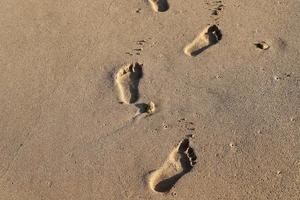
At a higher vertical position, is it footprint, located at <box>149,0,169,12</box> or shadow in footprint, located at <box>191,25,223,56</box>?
footprint, located at <box>149,0,169,12</box>

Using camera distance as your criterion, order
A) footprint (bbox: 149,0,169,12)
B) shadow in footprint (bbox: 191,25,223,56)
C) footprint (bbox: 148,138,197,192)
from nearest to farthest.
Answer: footprint (bbox: 148,138,197,192)
shadow in footprint (bbox: 191,25,223,56)
footprint (bbox: 149,0,169,12)

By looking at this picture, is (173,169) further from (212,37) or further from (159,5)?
(159,5)

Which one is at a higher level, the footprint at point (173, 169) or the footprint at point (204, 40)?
the footprint at point (204, 40)

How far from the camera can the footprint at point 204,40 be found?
12.6ft

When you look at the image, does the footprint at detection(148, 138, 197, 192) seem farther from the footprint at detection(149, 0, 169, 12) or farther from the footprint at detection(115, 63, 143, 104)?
the footprint at detection(149, 0, 169, 12)

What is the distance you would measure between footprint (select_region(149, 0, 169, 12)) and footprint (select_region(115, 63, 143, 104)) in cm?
57

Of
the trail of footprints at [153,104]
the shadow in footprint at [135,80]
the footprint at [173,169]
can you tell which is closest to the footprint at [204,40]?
the trail of footprints at [153,104]

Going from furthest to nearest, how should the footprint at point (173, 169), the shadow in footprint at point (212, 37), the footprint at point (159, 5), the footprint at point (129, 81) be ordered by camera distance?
1. the footprint at point (159, 5)
2. the shadow in footprint at point (212, 37)
3. the footprint at point (129, 81)
4. the footprint at point (173, 169)

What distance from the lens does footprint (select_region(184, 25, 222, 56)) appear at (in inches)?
152

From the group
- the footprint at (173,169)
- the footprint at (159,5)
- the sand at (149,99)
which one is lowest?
the footprint at (173,169)

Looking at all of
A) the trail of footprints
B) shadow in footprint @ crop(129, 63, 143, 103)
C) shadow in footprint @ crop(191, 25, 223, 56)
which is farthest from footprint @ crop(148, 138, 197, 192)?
shadow in footprint @ crop(191, 25, 223, 56)

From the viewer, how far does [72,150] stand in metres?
3.47

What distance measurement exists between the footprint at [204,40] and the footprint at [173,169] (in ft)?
2.53

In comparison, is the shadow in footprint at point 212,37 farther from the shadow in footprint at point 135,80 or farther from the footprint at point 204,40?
the shadow in footprint at point 135,80
